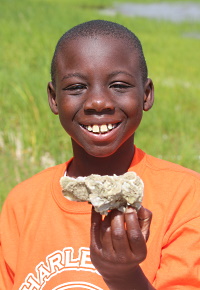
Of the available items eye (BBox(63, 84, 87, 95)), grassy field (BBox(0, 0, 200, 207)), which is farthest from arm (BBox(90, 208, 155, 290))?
grassy field (BBox(0, 0, 200, 207))

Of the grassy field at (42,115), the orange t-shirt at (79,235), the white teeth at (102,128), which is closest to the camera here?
the orange t-shirt at (79,235)

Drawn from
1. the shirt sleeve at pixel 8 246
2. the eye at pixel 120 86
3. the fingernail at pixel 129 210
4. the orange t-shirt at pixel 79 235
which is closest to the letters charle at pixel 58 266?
the orange t-shirt at pixel 79 235

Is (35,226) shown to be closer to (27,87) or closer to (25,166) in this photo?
(25,166)

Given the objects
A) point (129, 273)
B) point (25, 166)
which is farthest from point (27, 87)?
point (129, 273)

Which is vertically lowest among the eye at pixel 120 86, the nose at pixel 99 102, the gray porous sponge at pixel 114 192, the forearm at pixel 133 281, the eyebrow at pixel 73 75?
the forearm at pixel 133 281

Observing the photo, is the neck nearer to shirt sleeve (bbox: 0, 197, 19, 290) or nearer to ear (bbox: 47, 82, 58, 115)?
ear (bbox: 47, 82, 58, 115)

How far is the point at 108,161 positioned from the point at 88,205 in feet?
0.56

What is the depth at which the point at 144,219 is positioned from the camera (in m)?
1.26

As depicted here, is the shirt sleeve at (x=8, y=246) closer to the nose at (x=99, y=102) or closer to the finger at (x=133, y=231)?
the nose at (x=99, y=102)

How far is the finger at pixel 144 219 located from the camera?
1251 mm

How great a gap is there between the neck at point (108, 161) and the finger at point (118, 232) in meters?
0.44

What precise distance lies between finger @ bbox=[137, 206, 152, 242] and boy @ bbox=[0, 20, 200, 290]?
0.09m

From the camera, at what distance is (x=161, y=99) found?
4.72 metres

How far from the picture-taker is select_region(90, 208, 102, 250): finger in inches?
49.0
